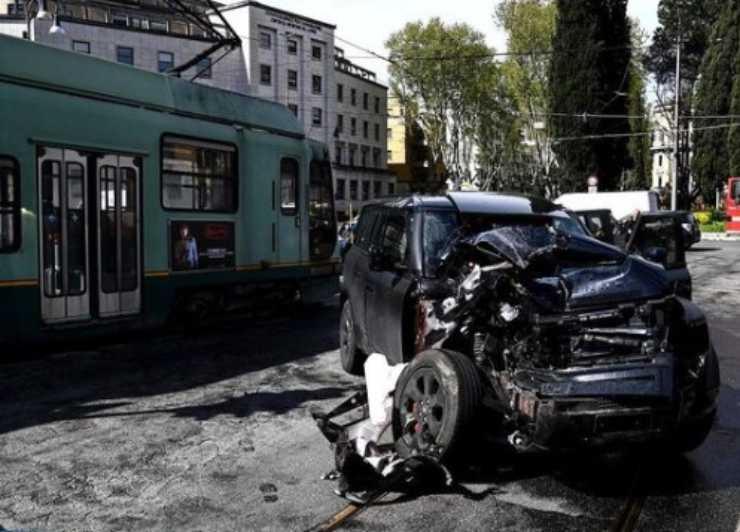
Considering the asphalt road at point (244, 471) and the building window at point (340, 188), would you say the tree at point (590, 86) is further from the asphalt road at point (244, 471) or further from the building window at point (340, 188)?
the asphalt road at point (244, 471)

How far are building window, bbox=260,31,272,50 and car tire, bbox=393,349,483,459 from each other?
1972 inches

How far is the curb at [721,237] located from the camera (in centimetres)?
3812

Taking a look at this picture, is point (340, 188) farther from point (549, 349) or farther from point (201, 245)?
point (549, 349)

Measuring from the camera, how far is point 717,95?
172 feet

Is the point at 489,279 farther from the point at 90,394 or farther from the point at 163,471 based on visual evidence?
the point at 90,394

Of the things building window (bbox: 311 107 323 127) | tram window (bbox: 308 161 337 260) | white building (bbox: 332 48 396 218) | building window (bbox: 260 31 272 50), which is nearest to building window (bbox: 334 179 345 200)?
white building (bbox: 332 48 396 218)

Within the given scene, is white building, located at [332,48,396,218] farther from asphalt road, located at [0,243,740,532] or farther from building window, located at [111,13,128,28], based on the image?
asphalt road, located at [0,243,740,532]

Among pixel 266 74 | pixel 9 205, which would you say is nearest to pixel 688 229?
pixel 9 205

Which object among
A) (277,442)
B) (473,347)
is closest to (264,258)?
(277,442)

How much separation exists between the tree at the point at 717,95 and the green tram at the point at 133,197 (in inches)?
1862

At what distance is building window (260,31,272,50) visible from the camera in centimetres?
5192

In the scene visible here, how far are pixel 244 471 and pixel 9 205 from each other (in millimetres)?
5078

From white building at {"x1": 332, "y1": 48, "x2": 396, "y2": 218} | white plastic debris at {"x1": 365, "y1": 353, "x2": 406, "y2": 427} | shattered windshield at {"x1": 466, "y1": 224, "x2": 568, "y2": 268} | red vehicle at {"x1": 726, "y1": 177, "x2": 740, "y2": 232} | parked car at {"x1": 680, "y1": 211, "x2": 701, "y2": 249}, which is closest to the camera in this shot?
shattered windshield at {"x1": 466, "y1": 224, "x2": 568, "y2": 268}

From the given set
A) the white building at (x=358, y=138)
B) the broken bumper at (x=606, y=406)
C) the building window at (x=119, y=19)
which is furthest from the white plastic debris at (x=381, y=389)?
the white building at (x=358, y=138)
